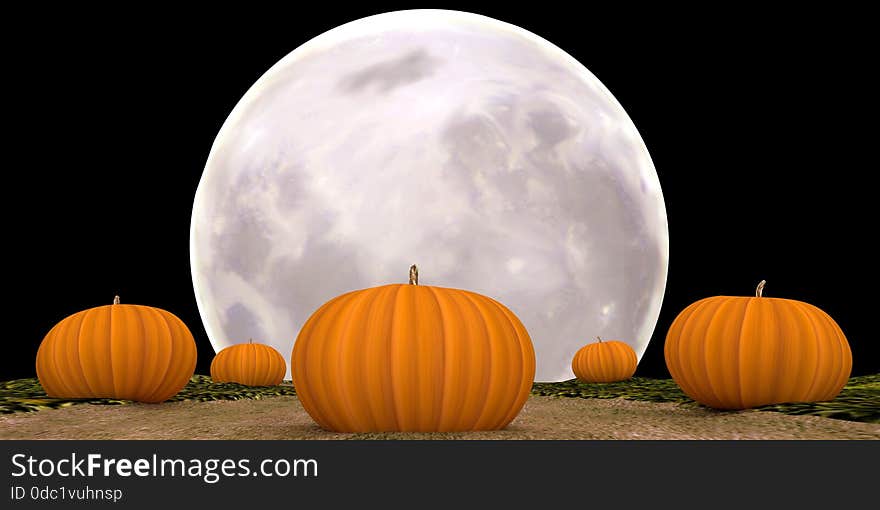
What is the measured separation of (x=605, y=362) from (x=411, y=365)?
747cm

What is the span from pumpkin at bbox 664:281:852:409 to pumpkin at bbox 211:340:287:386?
614 centimetres

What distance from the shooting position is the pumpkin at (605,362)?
41.8 ft

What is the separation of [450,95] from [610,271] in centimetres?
359

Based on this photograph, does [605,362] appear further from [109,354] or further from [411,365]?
[411,365]

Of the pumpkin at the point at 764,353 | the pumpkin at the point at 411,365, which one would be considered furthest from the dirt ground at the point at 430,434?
the pumpkin at the point at 764,353

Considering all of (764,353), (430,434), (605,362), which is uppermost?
(764,353)

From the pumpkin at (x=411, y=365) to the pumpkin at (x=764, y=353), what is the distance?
252cm

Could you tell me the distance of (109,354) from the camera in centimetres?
880

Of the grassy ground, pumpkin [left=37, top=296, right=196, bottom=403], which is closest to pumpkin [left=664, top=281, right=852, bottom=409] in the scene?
the grassy ground

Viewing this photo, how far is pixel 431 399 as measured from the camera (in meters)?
5.76

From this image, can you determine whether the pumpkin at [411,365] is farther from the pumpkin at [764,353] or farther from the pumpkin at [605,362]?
the pumpkin at [605,362]

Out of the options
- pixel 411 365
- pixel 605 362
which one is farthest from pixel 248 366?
pixel 411 365
